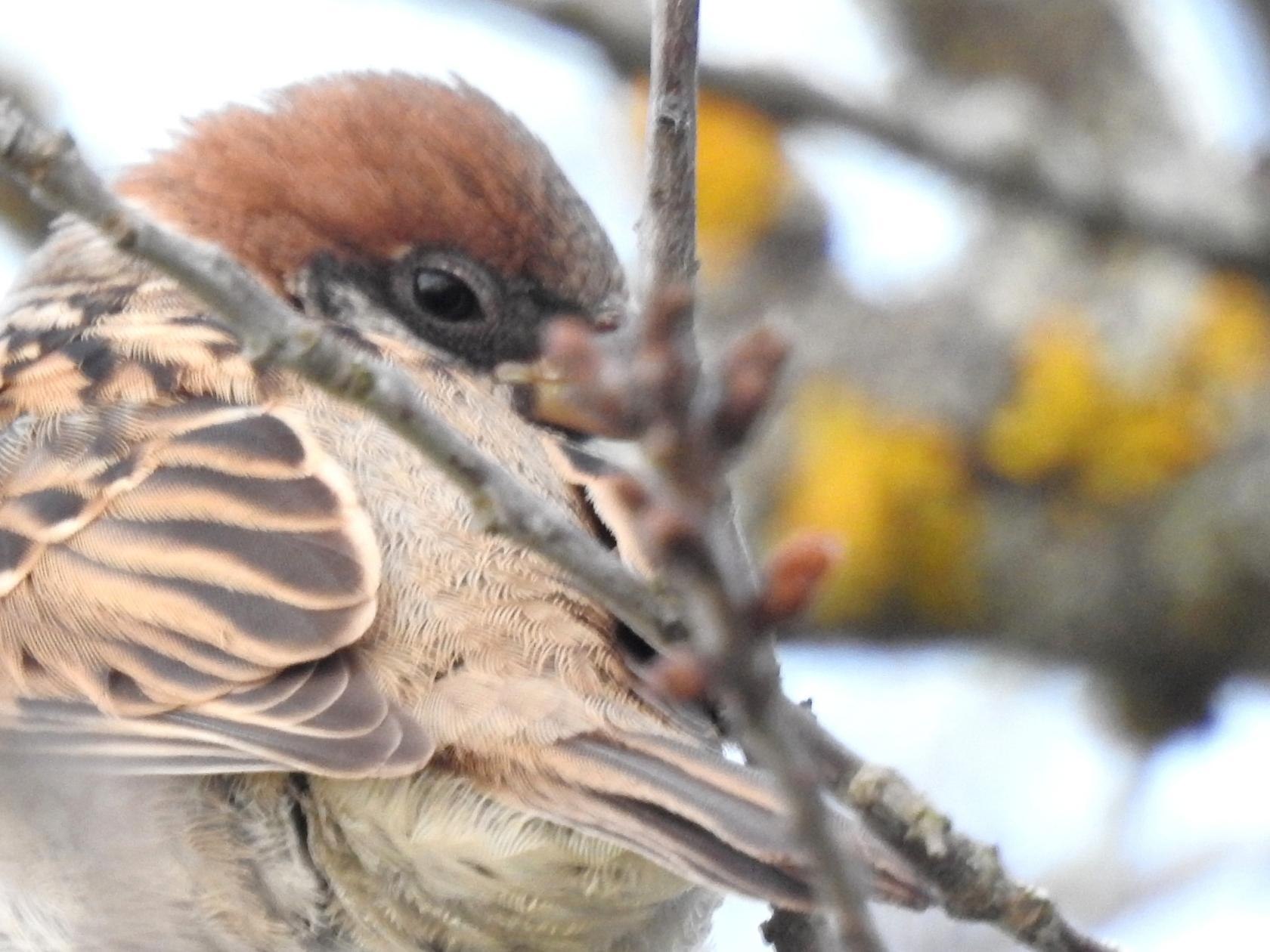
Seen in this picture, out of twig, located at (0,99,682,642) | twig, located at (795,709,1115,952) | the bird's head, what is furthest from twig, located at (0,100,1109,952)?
the bird's head

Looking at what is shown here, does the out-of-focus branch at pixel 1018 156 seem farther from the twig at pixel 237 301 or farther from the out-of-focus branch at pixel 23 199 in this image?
the twig at pixel 237 301

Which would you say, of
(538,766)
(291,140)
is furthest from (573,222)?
(538,766)

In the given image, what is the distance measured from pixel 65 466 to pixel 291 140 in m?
1.39

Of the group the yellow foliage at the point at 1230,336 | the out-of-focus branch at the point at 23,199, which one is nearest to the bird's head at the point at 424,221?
the out-of-focus branch at the point at 23,199

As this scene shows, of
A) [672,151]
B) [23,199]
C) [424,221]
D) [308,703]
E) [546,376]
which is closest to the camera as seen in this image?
[672,151]

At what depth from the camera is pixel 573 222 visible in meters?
4.80

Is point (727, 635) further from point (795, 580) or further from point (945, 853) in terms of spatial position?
point (945, 853)

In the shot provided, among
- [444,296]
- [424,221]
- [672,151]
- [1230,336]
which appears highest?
[1230,336]

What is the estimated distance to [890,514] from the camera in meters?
6.88

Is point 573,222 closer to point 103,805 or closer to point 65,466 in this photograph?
point 65,466

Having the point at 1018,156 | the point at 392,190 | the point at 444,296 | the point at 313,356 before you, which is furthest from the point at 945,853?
the point at 1018,156

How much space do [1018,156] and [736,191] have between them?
2.39 metres

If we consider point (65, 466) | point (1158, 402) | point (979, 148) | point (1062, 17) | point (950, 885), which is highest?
point (1062, 17)

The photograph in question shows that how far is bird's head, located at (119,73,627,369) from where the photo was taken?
4.71 meters
